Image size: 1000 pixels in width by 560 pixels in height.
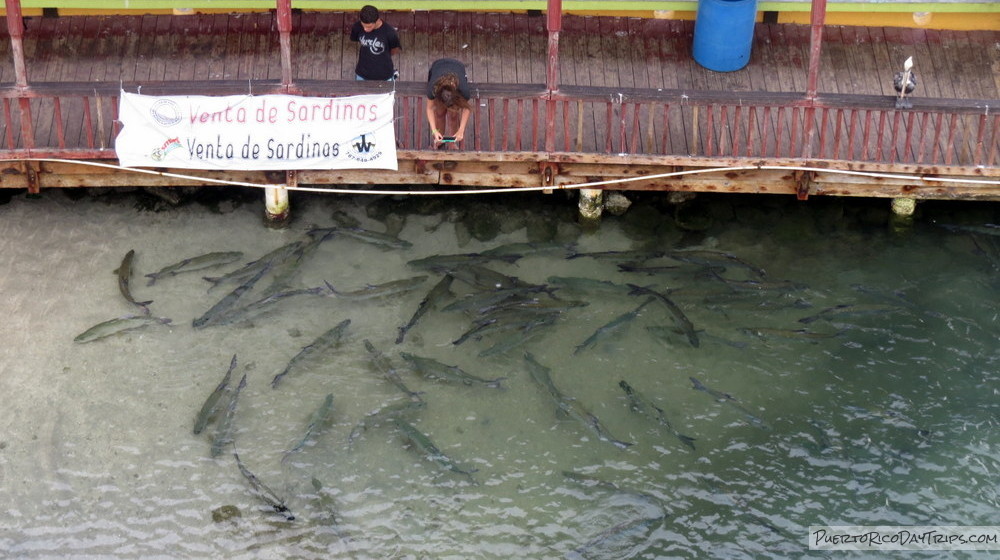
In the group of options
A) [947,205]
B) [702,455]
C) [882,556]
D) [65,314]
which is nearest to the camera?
[882,556]

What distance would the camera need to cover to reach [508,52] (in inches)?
821

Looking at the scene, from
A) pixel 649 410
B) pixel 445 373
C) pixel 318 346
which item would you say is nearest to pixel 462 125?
pixel 445 373

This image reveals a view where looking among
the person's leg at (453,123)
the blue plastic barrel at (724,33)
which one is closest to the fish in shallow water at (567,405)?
the person's leg at (453,123)

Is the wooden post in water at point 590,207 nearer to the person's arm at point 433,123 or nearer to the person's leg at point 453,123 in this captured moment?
the person's leg at point 453,123

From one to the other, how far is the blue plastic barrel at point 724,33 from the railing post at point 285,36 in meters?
5.67

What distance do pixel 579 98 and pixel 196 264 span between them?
544 centimetres

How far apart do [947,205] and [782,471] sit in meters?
5.82

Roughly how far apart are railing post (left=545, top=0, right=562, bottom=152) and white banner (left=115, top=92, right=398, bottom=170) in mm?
1930

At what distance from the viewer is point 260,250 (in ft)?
65.5

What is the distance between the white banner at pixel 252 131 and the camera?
1852cm

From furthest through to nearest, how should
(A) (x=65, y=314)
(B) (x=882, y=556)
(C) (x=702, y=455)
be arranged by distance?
(A) (x=65, y=314), (C) (x=702, y=455), (B) (x=882, y=556)

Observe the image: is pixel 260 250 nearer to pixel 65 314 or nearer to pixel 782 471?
pixel 65 314

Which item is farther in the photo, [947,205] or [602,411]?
[947,205]

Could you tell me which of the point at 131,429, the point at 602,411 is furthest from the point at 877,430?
the point at 131,429
